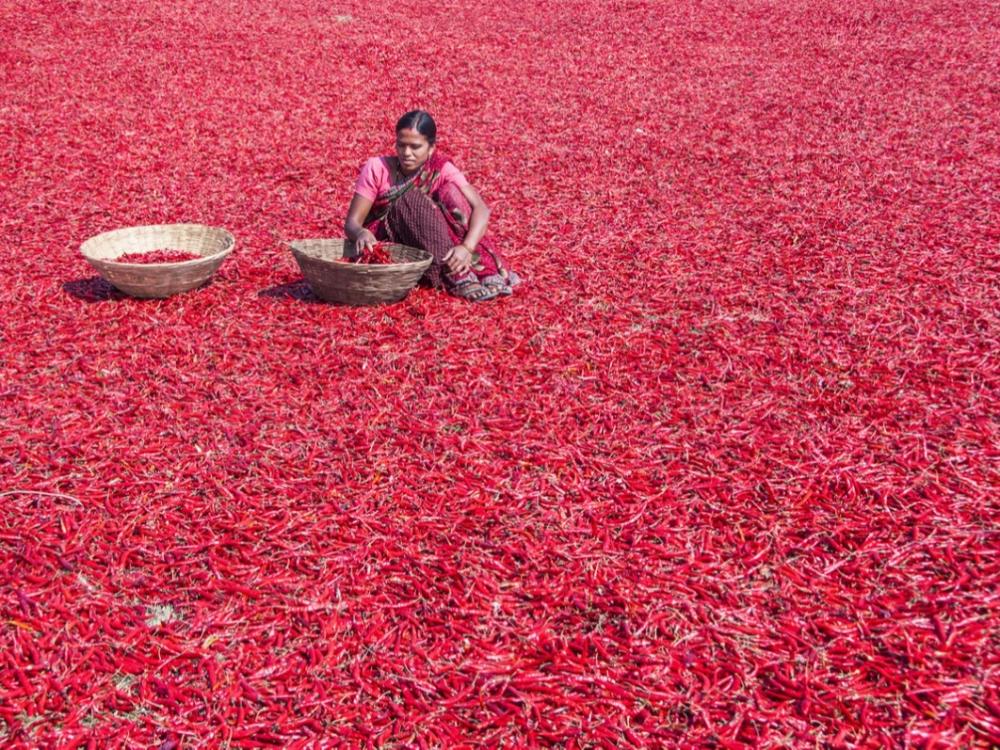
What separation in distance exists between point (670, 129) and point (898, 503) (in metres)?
8.08

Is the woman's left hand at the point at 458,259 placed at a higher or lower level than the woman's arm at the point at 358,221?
lower

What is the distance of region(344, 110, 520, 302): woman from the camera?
6098 millimetres

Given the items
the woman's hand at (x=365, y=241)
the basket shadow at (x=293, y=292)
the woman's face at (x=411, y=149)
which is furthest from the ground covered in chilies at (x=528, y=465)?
the woman's face at (x=411, y=149)

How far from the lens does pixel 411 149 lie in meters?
5.83

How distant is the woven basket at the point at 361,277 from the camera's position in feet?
18.9

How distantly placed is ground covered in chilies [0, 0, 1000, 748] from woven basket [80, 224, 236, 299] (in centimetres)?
18

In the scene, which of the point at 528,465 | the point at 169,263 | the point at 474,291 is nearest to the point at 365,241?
the point at 474,291

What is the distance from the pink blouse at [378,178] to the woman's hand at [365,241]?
0.89 feet

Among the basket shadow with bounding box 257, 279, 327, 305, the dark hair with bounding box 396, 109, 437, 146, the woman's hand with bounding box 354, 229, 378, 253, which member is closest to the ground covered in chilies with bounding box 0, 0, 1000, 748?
the basket shadow with bounding box 257, 279, 327, 305

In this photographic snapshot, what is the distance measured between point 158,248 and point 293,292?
3.88ft

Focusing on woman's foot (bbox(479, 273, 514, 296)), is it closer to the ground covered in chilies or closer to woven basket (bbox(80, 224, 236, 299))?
the ground covered in chilies

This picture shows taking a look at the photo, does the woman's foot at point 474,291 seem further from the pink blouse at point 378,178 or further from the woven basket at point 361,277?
the pink blouse at point 378,178

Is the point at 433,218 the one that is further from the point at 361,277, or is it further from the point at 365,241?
the point at 361,277

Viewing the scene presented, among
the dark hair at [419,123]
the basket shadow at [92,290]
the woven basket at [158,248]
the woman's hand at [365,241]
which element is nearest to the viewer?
the dark hair at [419,123]
